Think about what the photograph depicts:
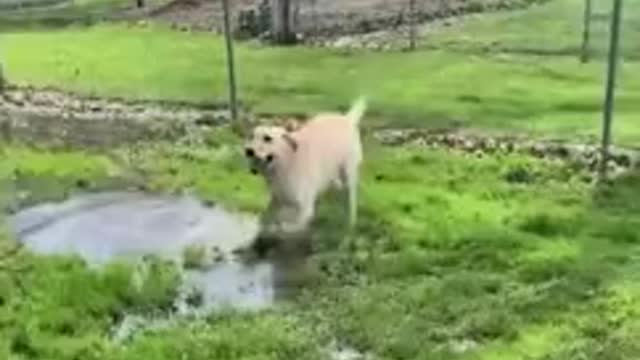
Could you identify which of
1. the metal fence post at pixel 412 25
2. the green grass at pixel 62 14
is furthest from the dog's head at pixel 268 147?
the green grass at pixel 62 14

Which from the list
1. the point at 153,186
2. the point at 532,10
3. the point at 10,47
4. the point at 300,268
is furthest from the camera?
the point at 532,10

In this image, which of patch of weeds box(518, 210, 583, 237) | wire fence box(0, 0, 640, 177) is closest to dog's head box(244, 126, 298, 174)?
patch of weeds box(518, 210, 583, 237)

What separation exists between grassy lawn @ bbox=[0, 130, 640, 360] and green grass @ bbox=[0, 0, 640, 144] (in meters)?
6.73

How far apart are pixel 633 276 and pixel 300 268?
3811mm

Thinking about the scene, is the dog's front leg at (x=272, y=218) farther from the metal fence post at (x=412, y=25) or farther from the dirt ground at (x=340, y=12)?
the dirt ground at (x=340, y=12)

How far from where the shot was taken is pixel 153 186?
74.5 feet

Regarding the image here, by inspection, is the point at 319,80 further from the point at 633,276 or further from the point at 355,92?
the point at 633,276

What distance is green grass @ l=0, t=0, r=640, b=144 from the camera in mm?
30547

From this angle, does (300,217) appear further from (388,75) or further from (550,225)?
(388,75)

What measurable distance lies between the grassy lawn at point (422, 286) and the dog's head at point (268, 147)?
4.07 feet

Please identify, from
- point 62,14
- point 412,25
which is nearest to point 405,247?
point 412,25

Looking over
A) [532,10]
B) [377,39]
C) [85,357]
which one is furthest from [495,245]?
[532,10]

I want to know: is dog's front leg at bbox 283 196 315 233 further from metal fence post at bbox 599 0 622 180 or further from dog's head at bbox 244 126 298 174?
metal fence post at bbox 599 0 622 180

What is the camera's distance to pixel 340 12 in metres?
57.3
